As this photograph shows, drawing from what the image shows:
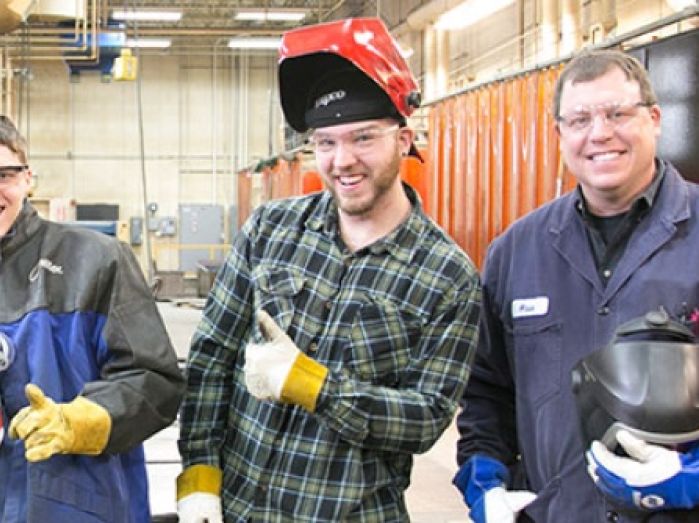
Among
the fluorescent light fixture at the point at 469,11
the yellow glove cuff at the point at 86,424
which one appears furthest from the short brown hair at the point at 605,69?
the fluorescent light fixture at the point at 469,11

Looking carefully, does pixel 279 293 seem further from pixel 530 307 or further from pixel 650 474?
pixel 650 474

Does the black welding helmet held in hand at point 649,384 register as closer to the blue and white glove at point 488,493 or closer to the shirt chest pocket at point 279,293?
the blue and white glove at point 488,493

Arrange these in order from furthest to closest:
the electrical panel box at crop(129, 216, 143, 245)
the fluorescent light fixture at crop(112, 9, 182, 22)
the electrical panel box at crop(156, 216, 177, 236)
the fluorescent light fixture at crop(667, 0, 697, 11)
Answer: the electrical panel box at crop(156, 216, 177, 236)
the electrical panel box at crop(129, 216, 143, 245)
the fluorescent light fixture at crop(112, 9, 182, 22)
the fluorescent light fixture at crop(667, 0, 697, 11)

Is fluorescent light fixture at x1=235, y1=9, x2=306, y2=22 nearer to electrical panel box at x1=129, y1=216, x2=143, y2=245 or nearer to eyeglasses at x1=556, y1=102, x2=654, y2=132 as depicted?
electrical panel box at x1=129, y1=216, x2=143, y2=245

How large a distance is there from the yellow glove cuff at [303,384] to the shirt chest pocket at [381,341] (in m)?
0.13

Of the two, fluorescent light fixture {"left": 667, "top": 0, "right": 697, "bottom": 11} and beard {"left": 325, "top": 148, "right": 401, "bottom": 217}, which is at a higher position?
fluorescent light fixture {"left": 667, "top": 0, "right": 697, "bottom": 11}

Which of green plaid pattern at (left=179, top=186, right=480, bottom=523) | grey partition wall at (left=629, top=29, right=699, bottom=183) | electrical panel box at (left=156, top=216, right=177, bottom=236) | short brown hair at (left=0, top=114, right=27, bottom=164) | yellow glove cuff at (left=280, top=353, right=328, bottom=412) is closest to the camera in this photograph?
yellow glove cuff at (left=280, top=353, right=328, bottom=412)

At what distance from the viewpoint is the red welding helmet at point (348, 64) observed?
5.95ft

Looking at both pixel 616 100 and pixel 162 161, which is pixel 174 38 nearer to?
pixel 162 161

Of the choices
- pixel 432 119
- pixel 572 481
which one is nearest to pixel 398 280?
pixel 572 481

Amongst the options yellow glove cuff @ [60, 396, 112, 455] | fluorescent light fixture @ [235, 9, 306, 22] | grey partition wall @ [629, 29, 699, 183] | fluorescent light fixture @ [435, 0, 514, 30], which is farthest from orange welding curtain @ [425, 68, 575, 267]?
fluorescent light fixture @ [235, 9, 306, 22]

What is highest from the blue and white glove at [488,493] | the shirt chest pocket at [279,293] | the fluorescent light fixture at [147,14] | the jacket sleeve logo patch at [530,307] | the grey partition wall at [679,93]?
the fluorescent light fixture at [147,14]

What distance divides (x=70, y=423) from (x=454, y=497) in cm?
312

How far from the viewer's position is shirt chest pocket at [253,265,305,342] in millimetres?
1806
